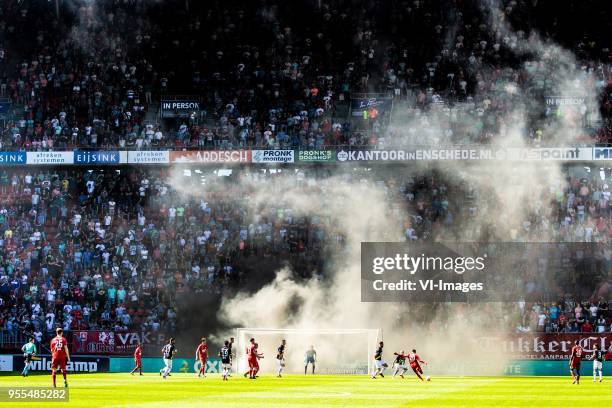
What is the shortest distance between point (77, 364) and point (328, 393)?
20.3m

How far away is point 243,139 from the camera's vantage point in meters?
54.0

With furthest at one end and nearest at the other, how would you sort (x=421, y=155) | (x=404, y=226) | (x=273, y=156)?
1. (x=273, y=156)
2. (x=421, y=155)
3. (x=404, y=226)

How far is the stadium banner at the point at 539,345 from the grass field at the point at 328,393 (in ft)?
20.6

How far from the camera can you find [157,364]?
148 feet

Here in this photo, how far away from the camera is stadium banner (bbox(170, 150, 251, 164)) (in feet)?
174

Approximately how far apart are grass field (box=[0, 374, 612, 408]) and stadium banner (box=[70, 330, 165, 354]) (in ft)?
27.6

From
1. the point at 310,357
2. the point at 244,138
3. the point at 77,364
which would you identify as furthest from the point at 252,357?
the point at 244,138

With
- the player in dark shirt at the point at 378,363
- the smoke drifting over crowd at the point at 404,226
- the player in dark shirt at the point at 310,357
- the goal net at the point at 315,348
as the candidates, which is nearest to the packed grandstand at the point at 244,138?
the smoke drifting over crowd at the point at 404,226

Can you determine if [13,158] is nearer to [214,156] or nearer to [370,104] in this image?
[214,156]

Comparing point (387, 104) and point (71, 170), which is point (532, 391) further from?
point (71, 170)

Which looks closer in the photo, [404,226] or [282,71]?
[404,226]

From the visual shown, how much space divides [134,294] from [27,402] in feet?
82.4

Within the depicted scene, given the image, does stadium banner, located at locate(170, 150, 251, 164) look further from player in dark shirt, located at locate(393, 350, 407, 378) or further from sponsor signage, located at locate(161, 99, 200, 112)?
player in dark shirt, located at locate(393, 350, 407, 378)

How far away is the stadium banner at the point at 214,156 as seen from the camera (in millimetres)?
53188
